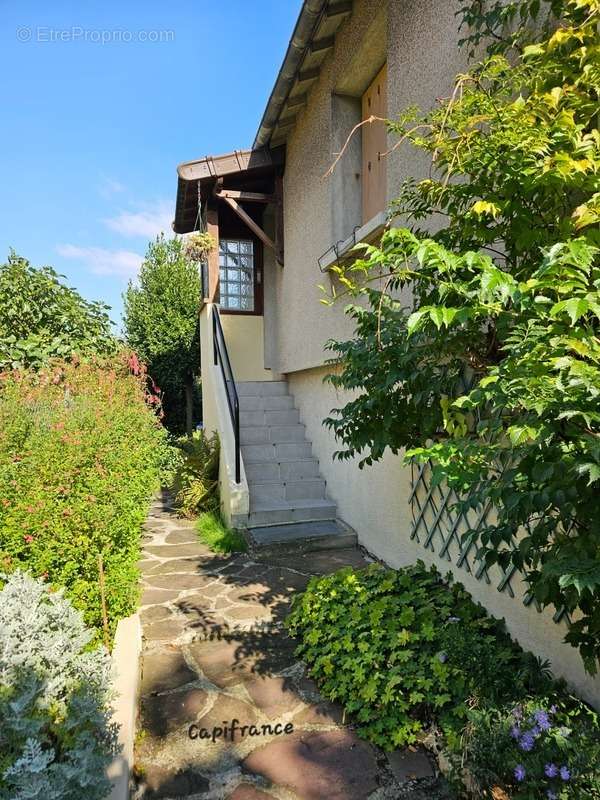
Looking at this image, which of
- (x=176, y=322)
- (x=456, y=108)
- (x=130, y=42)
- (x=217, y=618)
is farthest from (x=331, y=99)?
(x=176, y=322)

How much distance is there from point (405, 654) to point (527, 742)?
97 centimetres

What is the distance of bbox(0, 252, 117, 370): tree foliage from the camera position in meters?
7.48

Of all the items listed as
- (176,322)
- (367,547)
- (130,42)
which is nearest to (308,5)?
(130,42)

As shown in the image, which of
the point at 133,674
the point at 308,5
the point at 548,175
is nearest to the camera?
the point at 548,175

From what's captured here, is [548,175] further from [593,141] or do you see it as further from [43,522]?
[43,522]

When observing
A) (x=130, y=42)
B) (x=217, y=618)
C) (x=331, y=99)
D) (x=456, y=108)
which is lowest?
(x=217, y=618)

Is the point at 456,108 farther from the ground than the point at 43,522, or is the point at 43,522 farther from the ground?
the point at 456,108

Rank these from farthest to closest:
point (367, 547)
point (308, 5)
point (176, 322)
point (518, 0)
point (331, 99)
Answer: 1. point (176, 322)
2. point (331, 99)
3. point (367, 547)
4. point (308, 5)
5. point (518, 0)

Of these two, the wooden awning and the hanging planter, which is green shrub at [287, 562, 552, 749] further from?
the wooden awning

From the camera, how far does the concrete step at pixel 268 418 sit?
7.57 meters

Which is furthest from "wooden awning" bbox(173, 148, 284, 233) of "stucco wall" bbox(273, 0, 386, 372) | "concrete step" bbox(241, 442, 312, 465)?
"concrete step" bbox(241, 442, 312, 465)

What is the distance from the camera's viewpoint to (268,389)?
8.31 meters

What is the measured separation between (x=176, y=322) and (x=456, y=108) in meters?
12.2

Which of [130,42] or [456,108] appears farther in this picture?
[130,42]
